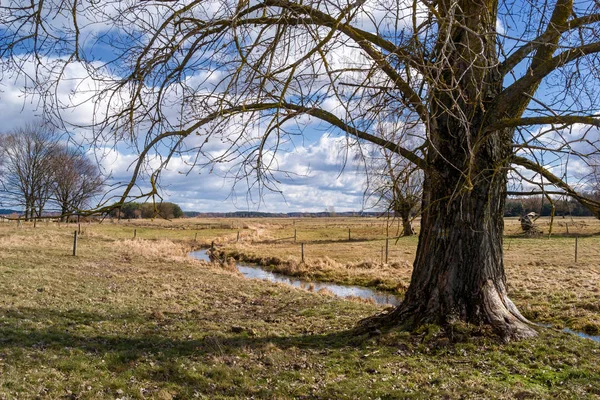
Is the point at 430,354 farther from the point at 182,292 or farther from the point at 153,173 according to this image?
the point at 182,292

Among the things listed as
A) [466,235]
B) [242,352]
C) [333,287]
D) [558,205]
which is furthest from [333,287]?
[558,205]

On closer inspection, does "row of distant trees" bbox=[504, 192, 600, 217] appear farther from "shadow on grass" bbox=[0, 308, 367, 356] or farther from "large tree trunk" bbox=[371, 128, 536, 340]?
"shadow on grass" bbox=[0, 308, 367, 356]

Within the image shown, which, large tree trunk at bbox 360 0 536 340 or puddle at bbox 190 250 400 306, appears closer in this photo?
large tree trunk at bbox 360 0 536 340

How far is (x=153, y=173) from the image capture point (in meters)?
5.25

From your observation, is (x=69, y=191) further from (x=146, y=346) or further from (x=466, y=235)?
(x=466, y=235)

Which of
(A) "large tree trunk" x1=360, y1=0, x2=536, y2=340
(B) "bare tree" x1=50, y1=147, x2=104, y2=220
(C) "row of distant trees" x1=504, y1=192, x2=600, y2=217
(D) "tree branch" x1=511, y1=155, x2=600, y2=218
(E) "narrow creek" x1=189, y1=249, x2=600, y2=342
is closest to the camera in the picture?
(B) "bare tree" x1=50, y1=147, x2=104, y2=220

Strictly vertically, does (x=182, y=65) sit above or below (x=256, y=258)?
above

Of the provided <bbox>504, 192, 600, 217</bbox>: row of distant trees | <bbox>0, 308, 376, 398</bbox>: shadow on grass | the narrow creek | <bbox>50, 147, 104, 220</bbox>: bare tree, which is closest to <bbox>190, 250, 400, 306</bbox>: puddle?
the narrow creek

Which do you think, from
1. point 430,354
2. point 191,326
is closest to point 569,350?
point 430,354

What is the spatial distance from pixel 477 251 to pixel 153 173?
5104 millimetres

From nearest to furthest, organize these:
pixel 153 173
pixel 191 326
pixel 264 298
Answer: pixel 153 173
pixel 191 326
pixel 264 298

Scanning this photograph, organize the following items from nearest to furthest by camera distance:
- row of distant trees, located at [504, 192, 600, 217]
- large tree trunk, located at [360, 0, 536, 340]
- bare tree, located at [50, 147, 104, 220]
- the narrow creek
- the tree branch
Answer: bare tree, located at [50, 147, 104, 220]
the tree branch
row of distant trees, located at [504, 192, 600, 217]
large tree trunk, located at [360, 0, 536, 340]
the narrow creek

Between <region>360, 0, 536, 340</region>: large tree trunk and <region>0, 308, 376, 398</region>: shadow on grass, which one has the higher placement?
<region>360, 0, 536, 340</region>: large tree trunk

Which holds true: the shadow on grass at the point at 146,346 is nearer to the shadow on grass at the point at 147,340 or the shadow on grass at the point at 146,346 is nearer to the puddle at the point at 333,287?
the shadow on grass at the point at 147,340
